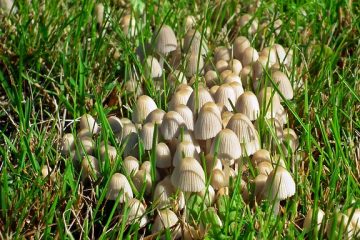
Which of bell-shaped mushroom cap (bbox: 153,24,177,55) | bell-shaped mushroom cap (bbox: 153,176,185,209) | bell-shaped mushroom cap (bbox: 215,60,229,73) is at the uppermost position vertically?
bell-shaped mushroom cap (bbox: 153,24,177,55)

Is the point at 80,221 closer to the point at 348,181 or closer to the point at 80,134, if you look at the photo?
the point at 80,134

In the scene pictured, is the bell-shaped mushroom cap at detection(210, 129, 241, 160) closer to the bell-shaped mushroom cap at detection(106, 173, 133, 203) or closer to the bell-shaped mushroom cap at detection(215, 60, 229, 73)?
the bell-shaped mushroom cap at detection(106, 173, 133, 203)

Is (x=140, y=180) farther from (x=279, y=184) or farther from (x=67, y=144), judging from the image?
(x=279, y=184)

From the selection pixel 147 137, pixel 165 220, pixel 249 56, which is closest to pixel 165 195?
pixel 165 220

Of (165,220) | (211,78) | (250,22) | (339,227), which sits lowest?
(165,220)

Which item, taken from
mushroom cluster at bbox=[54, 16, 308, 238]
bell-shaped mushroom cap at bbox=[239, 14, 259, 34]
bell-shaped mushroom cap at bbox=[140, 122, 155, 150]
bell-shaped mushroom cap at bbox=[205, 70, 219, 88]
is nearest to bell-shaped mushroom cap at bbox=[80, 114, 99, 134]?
mushroom cluster at bbox=[54, 16, 308, 238]

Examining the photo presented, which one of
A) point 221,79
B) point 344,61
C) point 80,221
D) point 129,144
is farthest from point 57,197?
point 344,61

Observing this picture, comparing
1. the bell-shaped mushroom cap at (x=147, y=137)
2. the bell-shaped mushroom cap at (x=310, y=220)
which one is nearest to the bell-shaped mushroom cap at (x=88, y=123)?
the bell-shaped mushroom cap at (x=147, y=137)
